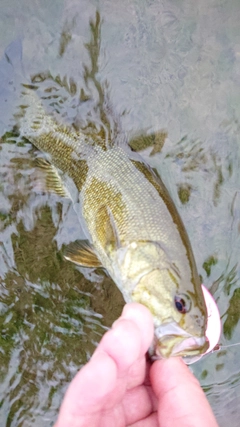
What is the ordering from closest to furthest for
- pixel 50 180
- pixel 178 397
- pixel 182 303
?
pixel 178 397 < pixel 182 303 < pixel 50 180

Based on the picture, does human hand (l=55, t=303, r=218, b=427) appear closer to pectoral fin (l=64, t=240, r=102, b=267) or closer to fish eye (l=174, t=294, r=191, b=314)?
fish eye (l=174, t=294, r=191, b=314)

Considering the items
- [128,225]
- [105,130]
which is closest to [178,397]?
[128,225]

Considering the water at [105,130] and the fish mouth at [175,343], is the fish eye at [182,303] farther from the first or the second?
the water at [105,130]

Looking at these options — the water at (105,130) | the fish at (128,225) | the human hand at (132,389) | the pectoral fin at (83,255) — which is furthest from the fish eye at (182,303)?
the water at (105,130)

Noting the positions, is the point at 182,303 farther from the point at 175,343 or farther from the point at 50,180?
the point at 50,180

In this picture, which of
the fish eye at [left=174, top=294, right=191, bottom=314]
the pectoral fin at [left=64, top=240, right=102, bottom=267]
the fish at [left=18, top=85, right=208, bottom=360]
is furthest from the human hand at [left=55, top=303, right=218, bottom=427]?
the pectoral fin at [left=64, top=240, right=102, bottom=267]

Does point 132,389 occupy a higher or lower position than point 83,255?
higher

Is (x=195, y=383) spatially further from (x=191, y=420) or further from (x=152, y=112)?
(x=152, y=112)
